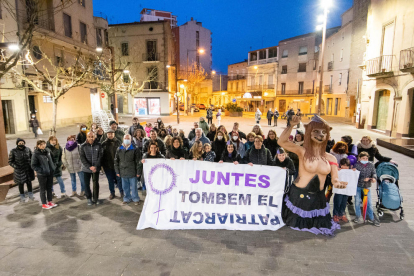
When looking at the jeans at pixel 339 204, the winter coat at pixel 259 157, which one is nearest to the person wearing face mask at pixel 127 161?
the winter coat at pixel 259 157

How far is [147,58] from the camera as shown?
123 feet

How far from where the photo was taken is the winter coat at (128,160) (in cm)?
612

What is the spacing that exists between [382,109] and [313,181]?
61.0 ft

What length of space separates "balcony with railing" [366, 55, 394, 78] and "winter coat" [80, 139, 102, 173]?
18.7 m

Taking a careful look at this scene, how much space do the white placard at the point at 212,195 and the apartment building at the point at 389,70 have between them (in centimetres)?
1495

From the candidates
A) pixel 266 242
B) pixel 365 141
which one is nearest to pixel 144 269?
pixel 266 242

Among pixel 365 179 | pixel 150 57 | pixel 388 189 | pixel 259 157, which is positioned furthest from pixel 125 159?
pixel 150 57

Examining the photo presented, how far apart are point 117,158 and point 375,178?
5.60m

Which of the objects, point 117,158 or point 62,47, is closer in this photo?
point 117,158

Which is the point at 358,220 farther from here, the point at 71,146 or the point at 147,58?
the point at 147,58

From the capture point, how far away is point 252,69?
167ft

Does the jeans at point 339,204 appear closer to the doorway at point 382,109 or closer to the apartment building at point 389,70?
the apartment building at point 389,70

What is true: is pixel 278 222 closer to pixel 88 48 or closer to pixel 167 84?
pixel 88 48

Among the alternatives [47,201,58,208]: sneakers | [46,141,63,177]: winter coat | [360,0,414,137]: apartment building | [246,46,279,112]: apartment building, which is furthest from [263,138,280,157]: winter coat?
[246,46,279,112]: apartment building
